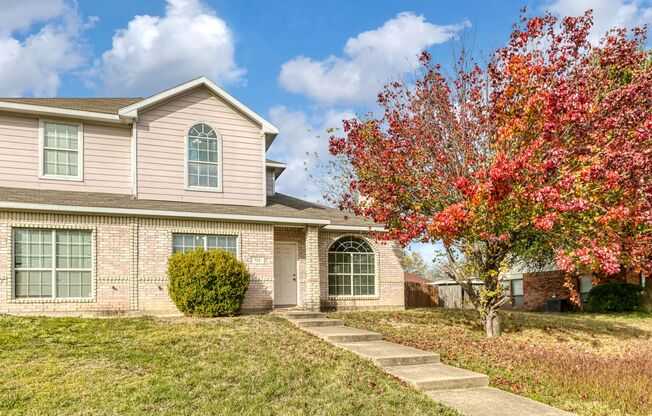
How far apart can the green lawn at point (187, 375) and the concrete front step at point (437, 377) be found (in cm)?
26

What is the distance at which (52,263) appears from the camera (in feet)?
45.7

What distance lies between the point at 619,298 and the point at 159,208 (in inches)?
715

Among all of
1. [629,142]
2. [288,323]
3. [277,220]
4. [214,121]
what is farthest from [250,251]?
[629,142]

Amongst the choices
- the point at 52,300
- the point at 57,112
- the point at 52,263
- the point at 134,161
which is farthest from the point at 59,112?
the point at 52,300

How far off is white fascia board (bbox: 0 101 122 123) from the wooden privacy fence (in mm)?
13143

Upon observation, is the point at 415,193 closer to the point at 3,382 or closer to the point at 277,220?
the point at 277,220

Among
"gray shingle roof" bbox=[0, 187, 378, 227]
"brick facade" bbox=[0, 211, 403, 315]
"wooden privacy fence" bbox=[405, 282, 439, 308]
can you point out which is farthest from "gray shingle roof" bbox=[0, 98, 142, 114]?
"wooden privacy fence" bbox=[405, 282, 439, 308]

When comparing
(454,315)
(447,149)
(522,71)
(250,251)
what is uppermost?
(522,71)

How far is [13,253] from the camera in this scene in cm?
1357

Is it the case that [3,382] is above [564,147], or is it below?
below

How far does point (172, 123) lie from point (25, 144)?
13.1 feet

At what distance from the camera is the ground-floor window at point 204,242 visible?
605 inches

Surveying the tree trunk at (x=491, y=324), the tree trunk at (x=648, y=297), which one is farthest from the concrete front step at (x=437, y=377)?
the tree trunk at (x=648, y=297)

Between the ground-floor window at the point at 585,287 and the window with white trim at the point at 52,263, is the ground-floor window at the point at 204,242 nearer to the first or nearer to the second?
the window with white trim at the point at 52,263
